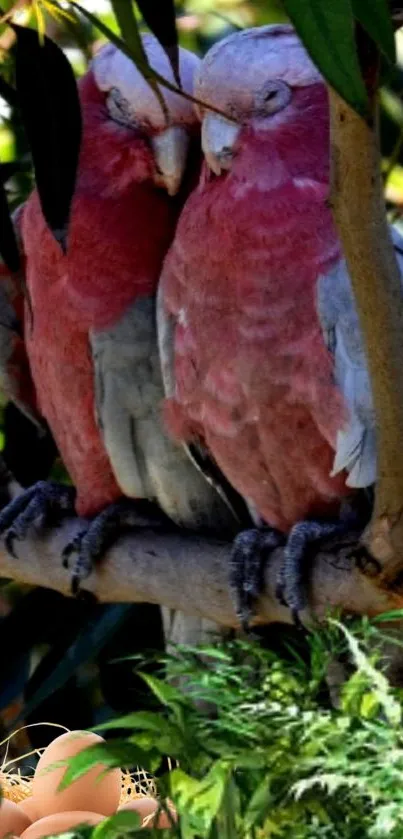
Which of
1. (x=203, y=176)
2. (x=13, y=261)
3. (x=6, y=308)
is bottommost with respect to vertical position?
(x=6, y=308)

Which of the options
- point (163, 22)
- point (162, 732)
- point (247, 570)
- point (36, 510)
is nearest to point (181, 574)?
point (247, 570)

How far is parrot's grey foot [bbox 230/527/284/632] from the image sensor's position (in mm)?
966

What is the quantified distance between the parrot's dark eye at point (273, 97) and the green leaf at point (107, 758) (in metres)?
0.54

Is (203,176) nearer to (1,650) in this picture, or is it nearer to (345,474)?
(345,474)

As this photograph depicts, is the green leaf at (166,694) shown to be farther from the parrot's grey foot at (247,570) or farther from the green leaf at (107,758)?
the parrot's grey foot at (247,570)

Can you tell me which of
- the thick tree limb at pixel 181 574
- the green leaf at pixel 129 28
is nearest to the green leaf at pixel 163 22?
the green leaf at pixel 129 28

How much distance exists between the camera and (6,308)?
3.90 ft

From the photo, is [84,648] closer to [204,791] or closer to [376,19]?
[204,791]

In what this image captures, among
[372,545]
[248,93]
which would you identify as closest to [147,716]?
[372,545]

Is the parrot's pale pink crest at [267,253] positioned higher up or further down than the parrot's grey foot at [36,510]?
higher up

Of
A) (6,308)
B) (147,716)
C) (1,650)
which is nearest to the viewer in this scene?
(147,716)

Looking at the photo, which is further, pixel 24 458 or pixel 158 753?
pixel 24 458

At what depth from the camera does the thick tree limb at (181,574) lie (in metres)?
0.86

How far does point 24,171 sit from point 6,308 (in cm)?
22
